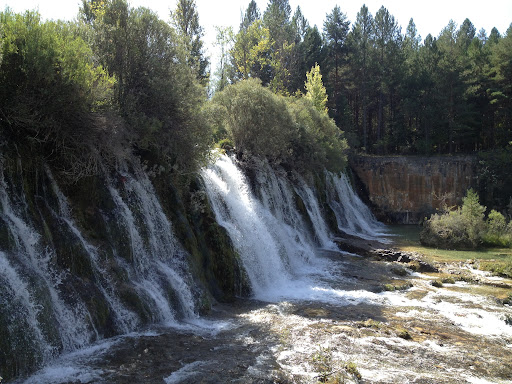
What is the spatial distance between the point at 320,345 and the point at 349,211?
21.6 m

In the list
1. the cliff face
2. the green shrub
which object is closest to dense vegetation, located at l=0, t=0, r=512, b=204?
the cliff face

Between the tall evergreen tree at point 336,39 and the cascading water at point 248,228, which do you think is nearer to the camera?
the cascading water at point 248,228

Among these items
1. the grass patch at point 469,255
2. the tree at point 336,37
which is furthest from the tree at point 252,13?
the grass patch at point 469,255

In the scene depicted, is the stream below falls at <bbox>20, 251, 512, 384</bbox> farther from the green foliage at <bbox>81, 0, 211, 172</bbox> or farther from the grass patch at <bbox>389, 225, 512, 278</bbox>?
the green foliage at <bbox>81, 0, 211, 172</bbox>

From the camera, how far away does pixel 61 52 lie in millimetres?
9000

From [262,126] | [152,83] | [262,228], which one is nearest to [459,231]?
[262,126]

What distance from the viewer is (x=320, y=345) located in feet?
27.9

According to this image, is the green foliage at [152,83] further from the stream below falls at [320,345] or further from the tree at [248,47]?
the tree at [248,47]

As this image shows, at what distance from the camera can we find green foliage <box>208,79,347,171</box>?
20594mm

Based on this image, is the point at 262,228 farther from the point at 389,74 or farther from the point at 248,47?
the point at 389,74

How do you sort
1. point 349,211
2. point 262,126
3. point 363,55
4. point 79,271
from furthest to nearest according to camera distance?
1. point 363,55
2. point 349,211
3. point 262,126
4. point 79,271

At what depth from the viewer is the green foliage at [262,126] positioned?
20.6m

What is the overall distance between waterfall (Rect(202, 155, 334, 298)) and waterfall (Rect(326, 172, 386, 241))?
6.98 m

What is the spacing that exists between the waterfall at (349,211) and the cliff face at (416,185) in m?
2.21
